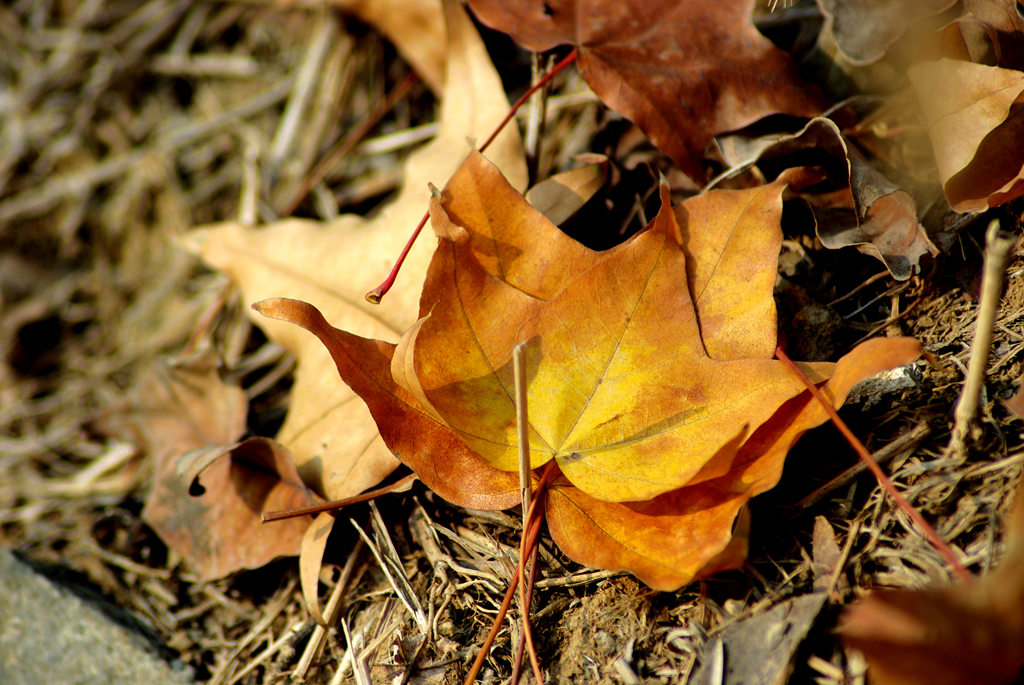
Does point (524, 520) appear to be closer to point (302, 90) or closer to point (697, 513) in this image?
point (697, 513)

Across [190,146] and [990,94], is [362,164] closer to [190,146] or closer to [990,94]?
[190,146]

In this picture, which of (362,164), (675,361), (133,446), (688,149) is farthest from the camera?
(362,164)

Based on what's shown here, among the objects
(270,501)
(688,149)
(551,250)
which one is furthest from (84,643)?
(688,149)

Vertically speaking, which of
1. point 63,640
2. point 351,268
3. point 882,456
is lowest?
point 63,640

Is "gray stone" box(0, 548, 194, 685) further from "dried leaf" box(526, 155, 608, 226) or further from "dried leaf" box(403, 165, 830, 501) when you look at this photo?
"dried leaf" box(526, 155, 608, 226)

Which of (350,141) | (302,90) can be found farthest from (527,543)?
(302,90)

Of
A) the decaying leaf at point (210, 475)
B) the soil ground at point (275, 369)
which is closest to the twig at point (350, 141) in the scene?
the soil ground at point (275, 369)

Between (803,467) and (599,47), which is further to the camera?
(599,47)
